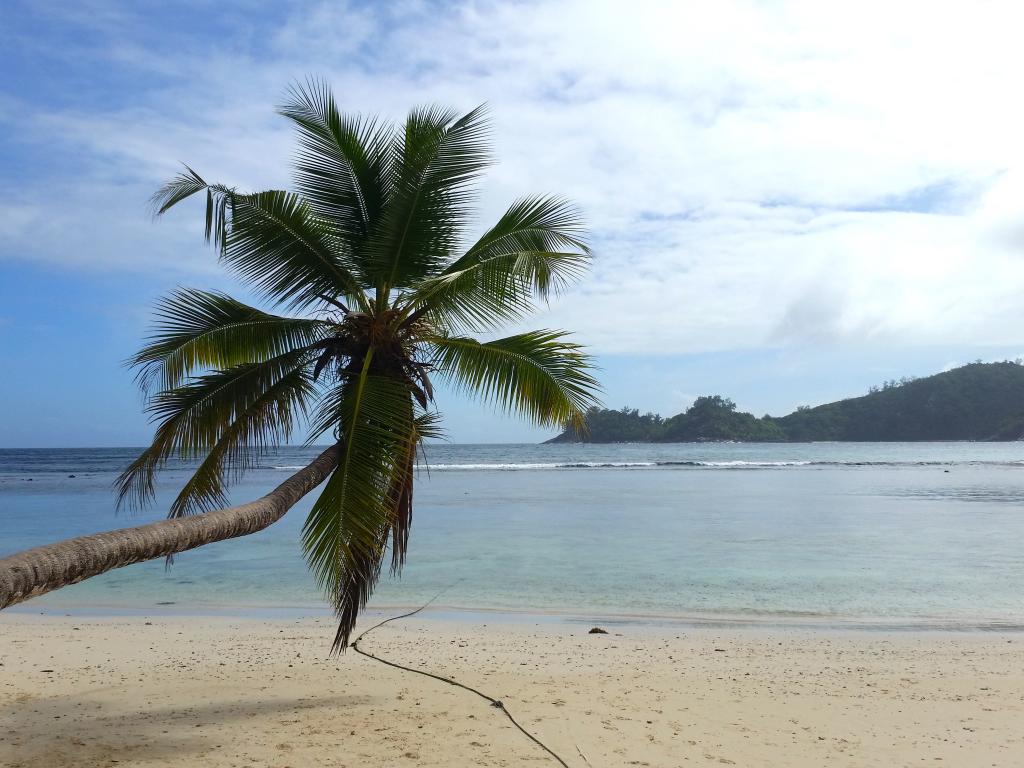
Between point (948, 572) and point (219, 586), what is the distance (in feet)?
41.6

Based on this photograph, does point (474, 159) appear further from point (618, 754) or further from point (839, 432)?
point (839, 432)

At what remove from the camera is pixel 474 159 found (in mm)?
7227

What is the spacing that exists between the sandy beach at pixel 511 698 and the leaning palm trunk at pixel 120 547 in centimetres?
172

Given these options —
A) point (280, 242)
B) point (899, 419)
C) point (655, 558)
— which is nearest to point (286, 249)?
point (280, 242)

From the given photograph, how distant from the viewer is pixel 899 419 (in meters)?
123

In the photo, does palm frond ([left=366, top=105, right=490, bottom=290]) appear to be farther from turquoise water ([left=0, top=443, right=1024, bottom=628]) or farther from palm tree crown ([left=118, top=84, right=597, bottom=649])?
turquoise water ([left=0, top=443, right=1024, bottom=628])

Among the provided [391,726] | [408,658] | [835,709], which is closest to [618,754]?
[391,726]

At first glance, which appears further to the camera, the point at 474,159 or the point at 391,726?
the point at 474,159

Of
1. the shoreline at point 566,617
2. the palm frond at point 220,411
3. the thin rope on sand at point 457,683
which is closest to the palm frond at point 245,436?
the palm frond at point 220,411

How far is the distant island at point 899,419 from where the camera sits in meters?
118

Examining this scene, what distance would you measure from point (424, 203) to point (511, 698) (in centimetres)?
424

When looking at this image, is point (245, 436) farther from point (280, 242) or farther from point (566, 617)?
point (566, 617)

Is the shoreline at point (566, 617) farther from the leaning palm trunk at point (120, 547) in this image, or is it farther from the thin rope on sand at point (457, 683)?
the leaning palm trunk at point (120, 547)

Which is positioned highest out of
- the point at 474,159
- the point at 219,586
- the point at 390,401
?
the point at 474,159
